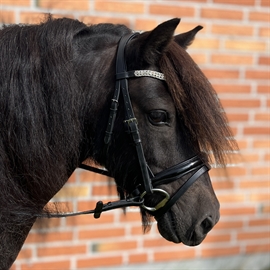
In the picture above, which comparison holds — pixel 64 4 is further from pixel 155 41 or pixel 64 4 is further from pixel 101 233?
pixel 101 233

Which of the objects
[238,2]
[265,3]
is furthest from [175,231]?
[265,3]

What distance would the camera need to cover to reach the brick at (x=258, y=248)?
2611mm

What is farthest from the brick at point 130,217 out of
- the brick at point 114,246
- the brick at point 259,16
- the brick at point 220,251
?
the brick at point 259,16

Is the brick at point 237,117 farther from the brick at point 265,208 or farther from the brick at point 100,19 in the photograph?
the brick at point 100,19

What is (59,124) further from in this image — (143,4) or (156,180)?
(143,4)

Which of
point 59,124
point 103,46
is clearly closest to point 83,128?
point 59,124

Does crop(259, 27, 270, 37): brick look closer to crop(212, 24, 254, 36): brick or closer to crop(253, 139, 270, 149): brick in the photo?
crop(212, 24, 254, 36): brick

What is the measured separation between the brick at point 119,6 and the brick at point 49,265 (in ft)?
4.65

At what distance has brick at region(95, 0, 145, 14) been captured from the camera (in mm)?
2122

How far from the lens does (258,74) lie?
8.00 feet

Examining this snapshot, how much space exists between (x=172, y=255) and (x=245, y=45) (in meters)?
1.36

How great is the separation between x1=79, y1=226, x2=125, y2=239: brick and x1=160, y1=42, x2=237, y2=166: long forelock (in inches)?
47.2

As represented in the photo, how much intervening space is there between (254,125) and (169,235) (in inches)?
54.1

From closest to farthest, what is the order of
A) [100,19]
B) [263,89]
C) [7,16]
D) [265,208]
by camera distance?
[7,16]
[100,19]
[263,89]
[265,208]
